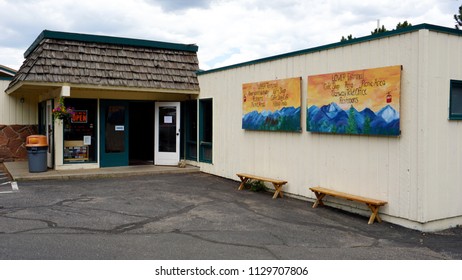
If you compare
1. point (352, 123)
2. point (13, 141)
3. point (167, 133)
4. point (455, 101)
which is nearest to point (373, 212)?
point (352, 123)

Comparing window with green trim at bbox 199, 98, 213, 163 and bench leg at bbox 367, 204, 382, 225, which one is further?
window with green trim at bbox 199, 98, 213, 163

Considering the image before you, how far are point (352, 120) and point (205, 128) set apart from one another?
6601 mm

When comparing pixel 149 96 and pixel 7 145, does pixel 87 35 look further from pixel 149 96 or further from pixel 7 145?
pixel 7 145

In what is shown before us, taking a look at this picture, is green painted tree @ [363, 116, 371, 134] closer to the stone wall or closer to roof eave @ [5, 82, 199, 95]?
roof eave @ [5, 82, 199, 95]

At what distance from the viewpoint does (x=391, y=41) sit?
24.9 feet

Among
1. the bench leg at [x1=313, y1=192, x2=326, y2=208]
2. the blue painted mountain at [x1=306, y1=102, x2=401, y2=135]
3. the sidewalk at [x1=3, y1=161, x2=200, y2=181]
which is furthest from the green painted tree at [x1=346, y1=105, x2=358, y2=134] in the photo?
the sidewalk at [x1=3, y1=161, x2=200, y2=181]

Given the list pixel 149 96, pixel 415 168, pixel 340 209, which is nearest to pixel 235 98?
pixel 149 96

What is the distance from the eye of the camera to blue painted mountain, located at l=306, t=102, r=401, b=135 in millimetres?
7514

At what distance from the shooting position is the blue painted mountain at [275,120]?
988 centimetres

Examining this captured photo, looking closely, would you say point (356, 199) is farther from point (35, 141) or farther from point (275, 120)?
point (35, 141)

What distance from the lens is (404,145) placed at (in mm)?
7352

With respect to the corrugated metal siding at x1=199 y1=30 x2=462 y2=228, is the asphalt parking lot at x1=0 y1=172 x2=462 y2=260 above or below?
below

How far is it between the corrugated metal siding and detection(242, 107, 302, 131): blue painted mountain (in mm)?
215

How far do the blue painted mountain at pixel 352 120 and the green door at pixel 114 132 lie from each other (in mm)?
7342
